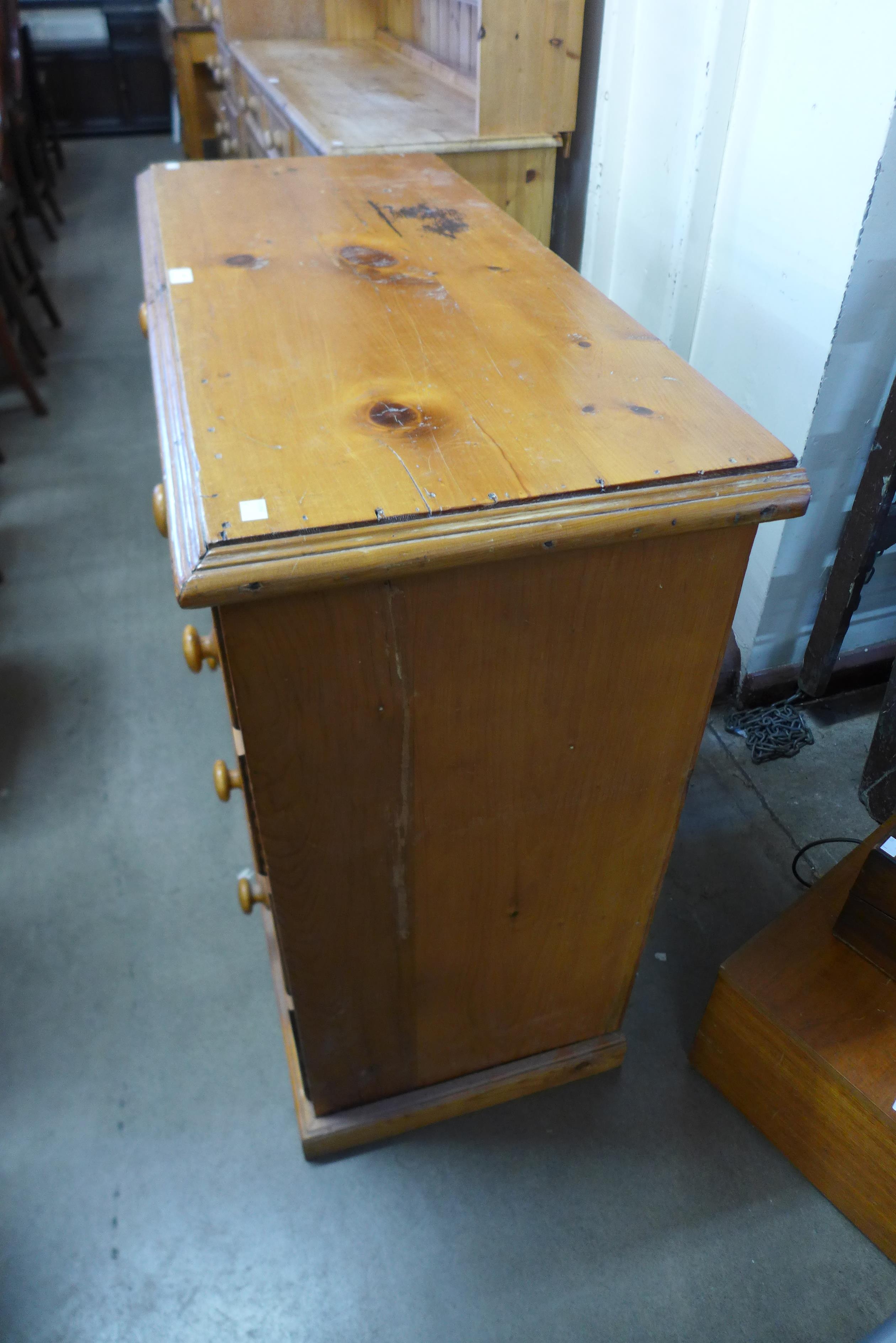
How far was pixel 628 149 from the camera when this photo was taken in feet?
5.65

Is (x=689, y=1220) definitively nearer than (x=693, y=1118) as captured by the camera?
Yes

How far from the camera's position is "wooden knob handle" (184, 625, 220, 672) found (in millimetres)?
925

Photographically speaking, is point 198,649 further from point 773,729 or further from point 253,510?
point 773,729

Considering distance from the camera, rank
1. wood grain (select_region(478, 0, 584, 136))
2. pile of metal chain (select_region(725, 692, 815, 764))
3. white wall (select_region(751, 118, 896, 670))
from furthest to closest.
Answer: pile of metal chain (select_region(725, 692, 815, 764)) < wood grain (select_region(478, 0, 584, 136)) < white wall (select_region(751, 118, 896, 670))

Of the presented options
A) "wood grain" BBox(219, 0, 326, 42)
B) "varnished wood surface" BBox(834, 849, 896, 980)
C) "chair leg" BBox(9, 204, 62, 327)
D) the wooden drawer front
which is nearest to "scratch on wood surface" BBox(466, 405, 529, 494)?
"varnished wood surface" BBox(834, 849, 896, 980)

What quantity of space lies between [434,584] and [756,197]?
1185 mm

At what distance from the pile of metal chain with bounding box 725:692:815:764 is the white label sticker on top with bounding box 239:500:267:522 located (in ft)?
4.76

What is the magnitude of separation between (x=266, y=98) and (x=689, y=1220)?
244 centimetres

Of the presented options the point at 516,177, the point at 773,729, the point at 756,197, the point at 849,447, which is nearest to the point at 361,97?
the point at 516,177

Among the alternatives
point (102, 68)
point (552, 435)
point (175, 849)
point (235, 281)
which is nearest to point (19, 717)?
point (175, 849)

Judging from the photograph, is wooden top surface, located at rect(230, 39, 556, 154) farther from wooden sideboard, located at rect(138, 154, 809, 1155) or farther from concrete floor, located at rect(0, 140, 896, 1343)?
concrete floor, located at rect(0, 140, 896, 1343)

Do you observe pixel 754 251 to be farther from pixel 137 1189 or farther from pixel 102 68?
pixel 102 68

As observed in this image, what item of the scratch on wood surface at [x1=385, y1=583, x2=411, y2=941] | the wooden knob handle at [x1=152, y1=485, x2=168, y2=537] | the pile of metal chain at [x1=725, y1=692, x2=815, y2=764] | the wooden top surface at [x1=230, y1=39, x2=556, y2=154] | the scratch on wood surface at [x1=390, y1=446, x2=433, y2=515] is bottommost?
the pile of metal chain at [x1=725, y1=692, x2=815, y2=764]

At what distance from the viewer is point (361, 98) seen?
1976 millimetres
